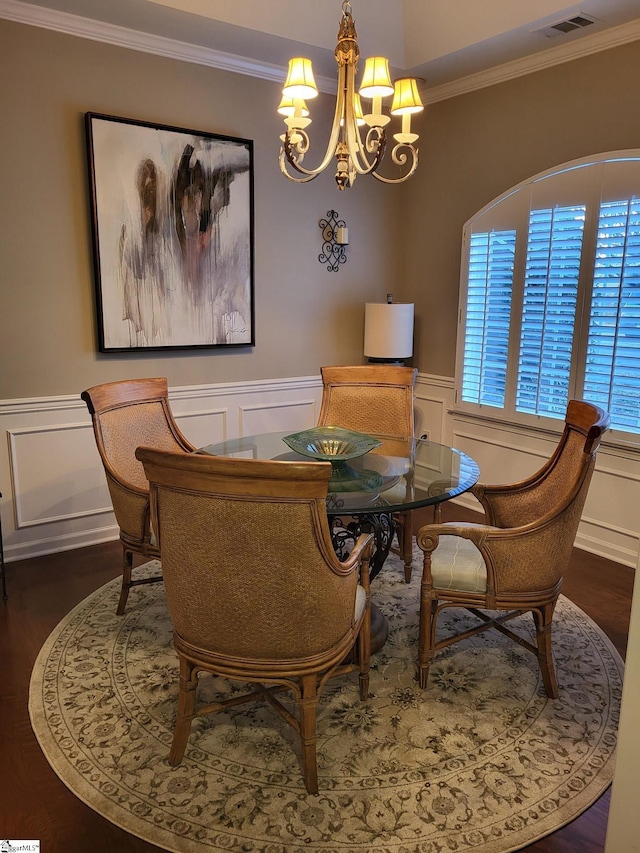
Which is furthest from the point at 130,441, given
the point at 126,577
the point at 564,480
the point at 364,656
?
the point at 564,480

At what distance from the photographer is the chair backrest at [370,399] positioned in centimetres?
357

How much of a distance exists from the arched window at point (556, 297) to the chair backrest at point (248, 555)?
7.62ft

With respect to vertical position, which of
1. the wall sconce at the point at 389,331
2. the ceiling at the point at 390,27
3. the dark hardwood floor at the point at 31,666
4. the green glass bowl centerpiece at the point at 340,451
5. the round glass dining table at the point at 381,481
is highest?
the ceiling at the point at 390,27

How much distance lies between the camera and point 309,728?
181cm

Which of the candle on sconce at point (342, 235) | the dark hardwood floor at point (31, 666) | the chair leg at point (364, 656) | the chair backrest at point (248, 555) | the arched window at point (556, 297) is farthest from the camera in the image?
the candle on sconce at point (342, 235)

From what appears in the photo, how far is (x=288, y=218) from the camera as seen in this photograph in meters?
4.16

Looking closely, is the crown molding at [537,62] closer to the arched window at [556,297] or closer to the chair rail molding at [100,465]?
the arched window at [556,297]

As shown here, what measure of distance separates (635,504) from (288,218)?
9.16ft

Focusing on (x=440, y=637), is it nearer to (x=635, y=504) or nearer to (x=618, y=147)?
(x=635, y=504)

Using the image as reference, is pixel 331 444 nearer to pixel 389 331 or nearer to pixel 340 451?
pixel 340 451

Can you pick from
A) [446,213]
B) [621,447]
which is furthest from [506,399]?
[446,213]

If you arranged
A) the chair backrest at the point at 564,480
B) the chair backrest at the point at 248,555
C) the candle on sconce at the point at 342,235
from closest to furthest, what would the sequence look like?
1. the chair backrest at the point at 248,555
2. the chair backrest at the point at 564,480
3. the candle on sconce at the point at 342,235

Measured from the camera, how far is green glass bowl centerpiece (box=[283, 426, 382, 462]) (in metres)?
2.55

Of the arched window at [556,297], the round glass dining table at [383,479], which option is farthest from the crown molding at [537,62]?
the round glass dining table at [383,479]
